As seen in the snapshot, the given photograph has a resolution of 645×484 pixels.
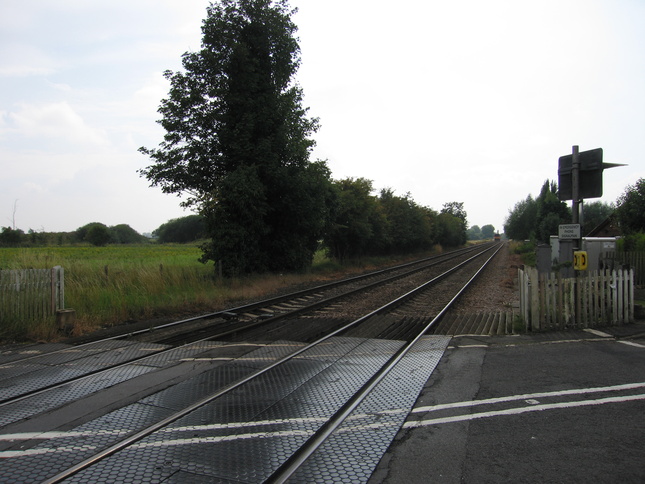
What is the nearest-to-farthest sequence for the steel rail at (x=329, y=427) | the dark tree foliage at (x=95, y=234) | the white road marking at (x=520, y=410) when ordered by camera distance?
the steel rail at (x=329, y=427), the white road marking at (x=520, y=410), the dark tree foliage at (x=95, y=234)

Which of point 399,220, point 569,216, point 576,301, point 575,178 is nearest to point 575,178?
point 575,178

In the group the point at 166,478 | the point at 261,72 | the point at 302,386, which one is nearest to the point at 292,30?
the point at 261,72

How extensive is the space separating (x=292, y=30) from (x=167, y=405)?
21454 mm

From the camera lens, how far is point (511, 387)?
485 centimetres

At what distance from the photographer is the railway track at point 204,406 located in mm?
3193

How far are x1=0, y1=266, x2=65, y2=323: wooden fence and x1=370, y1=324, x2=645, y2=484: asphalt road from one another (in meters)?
7.93

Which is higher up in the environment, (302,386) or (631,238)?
(631,238)

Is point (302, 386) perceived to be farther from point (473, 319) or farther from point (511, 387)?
point (473, 319)

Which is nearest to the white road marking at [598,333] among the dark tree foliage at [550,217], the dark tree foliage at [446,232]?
the dark tree foliage at [550,217]

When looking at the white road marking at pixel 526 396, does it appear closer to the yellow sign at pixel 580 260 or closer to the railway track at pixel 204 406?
the railway track at pixel 204 406

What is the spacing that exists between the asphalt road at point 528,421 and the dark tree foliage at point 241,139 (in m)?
13.8

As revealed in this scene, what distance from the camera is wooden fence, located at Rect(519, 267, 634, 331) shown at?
787cm

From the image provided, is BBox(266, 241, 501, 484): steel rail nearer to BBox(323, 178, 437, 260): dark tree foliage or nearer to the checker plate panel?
the checker plate panel

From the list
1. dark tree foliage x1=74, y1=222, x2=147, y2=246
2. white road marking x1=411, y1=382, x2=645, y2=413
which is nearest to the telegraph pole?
white road marking x1=411, y1=382, x2=645, y2=413
